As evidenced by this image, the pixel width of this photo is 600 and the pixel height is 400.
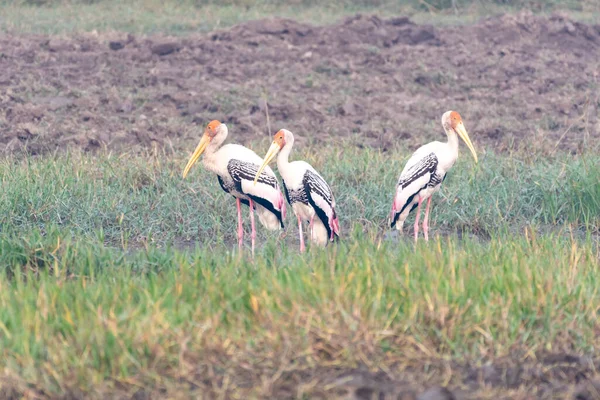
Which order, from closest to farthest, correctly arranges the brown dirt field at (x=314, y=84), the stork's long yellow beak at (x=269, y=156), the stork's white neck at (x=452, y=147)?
the stork's long yellow beak at (x=269, y=156), the stork's white neck at (x=452, y=147), the brown dirt field at (x=314, y=84)

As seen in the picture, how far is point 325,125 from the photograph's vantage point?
8.88 metres

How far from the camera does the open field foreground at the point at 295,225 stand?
3219 mm

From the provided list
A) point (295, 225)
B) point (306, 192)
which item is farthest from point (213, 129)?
point (295, 225)

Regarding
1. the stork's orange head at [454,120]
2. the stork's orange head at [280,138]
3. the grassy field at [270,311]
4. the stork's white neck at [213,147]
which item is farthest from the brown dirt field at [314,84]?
the grassy field at [270,311]

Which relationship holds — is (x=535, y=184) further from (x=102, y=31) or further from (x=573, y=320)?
(x=102, y=31)

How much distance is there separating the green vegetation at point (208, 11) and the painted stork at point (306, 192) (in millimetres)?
8171

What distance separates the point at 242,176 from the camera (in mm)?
5273

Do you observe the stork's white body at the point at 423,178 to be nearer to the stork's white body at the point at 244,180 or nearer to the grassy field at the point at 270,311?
the grassy field at the point at 270,311

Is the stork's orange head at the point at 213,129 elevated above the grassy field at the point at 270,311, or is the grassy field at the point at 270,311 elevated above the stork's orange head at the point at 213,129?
the stork's orange head at the point at 213,129

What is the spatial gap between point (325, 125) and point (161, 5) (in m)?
8.00

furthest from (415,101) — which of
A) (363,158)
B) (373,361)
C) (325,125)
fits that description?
(373,361)

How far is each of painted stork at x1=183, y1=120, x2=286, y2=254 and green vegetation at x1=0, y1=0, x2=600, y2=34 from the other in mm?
7782

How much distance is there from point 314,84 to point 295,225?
4527 millimetres

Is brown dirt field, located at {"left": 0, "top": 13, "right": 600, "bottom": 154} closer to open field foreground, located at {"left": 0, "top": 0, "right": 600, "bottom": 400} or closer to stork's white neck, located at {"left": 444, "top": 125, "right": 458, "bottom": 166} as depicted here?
open field foreground, located at {"left": 0, "top": 0, "right": 600, "bottom": 400}
